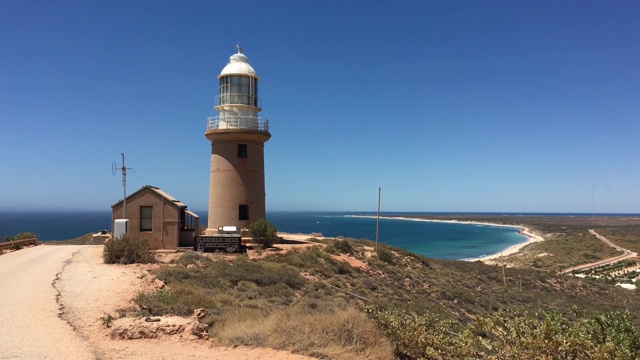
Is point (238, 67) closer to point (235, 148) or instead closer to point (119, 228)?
point (235, 148)

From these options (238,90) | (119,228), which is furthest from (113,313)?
(238,90)

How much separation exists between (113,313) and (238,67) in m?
16.9

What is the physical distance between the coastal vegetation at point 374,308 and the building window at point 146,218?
3.66m

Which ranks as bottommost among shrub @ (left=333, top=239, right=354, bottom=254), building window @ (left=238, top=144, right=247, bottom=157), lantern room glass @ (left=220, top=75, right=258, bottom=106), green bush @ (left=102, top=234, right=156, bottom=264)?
shrub @ (left=333, top=239, right=354, bottom=254)

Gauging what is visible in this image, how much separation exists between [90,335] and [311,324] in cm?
426

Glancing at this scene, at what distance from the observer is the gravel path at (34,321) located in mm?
6941

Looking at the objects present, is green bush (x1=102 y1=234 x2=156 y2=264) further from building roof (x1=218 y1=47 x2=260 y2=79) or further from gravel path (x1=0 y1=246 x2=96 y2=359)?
building roof (x1=218 y1=47 x2=260 y2=79)

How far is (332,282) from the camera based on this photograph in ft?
57.5

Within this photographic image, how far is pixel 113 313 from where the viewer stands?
9477mm

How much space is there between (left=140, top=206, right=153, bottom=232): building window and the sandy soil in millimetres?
4430

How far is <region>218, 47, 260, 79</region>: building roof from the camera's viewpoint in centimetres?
2338

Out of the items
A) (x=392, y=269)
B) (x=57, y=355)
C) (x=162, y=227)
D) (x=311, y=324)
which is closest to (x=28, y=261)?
(x=162, y=227)

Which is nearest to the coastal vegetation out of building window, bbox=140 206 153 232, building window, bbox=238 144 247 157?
building window, bbox=140 206 153 232

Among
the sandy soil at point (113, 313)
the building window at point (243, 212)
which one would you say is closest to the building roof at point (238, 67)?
the building window at point (243, 212)
